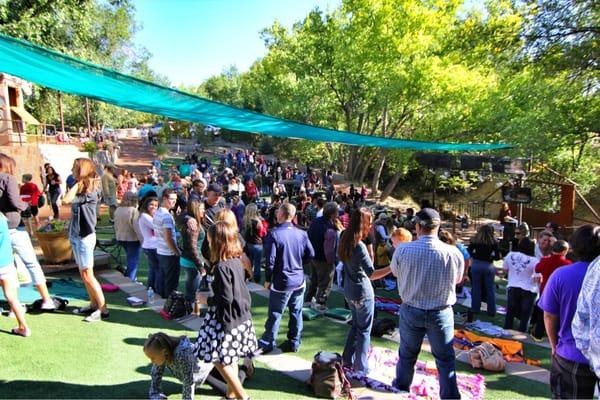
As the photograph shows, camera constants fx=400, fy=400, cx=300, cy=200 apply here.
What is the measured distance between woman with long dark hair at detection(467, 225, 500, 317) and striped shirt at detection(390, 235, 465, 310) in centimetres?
288

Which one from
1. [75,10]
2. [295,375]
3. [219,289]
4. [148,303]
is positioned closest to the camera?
[219,289]

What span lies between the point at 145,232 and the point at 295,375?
110 inches

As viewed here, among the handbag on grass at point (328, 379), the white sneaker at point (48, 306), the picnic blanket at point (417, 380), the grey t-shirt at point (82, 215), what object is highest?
the grey t-shirt at point (82, 215)

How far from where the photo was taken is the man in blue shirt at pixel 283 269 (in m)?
3.95

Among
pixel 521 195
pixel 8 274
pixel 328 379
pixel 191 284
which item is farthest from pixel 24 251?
pixel 521 195

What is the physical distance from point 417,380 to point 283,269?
64.4 inches

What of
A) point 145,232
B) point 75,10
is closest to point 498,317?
point 145,232

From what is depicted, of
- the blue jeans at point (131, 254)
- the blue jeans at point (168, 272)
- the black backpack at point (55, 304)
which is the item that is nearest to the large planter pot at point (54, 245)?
the blue jeans at point (131, 254)

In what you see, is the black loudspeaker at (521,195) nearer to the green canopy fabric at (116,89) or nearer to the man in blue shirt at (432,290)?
the green canopy fabric at (116,89)

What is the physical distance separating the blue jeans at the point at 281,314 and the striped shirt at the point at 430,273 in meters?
1.31

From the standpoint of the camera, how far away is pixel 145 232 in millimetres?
5246

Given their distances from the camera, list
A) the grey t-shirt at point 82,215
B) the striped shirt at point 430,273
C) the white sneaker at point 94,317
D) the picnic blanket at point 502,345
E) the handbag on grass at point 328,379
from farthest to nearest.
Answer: the picnic blanket at point 502,345, the white sneaker at point 94,317, the grey t-shirt at point 82,215, the handbag on grass at point 328,379, the striped shirt at point 430,273

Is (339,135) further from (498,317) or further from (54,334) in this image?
(54,334)

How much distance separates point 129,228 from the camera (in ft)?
19.0
